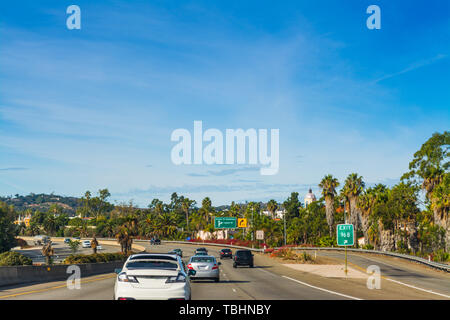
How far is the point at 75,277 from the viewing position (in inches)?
1203

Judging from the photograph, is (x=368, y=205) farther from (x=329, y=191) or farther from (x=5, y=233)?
(x=5, y=233)

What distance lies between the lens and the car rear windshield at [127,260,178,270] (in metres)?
12.7

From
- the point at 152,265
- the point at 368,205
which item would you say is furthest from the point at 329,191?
the point at 152,265

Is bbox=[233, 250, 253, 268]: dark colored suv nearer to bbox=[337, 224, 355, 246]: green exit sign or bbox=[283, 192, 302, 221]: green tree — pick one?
bbox=[337, 224, 355, 246]: green exit sign

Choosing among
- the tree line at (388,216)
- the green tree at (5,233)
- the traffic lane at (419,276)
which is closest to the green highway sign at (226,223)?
the tree line at (388,216)

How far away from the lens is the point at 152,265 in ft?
43.1

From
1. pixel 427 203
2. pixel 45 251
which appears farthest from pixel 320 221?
pixel 45 251

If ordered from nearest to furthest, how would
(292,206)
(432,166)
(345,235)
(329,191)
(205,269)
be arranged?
(205,269), (345,235), (432,166), (329,191), (292,206)

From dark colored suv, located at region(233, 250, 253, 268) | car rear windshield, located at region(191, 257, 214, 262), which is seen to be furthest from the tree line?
car rear windshield, located at region(191, 257, 214, 262)

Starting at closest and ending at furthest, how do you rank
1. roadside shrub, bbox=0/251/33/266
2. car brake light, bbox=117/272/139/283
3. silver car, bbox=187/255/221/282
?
car brake light, bbox=117/272/139/283, silver car, bbox=187/255/221/282, roadside shrub, bbox=0/251/33/266

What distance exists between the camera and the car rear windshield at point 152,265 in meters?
12.7

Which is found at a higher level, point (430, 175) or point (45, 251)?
point (430, 175)

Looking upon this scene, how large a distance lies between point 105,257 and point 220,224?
57.6 metres
